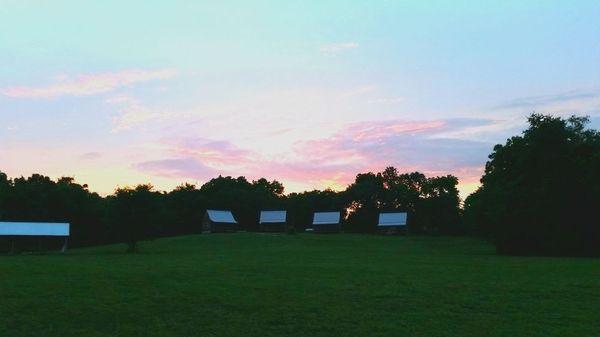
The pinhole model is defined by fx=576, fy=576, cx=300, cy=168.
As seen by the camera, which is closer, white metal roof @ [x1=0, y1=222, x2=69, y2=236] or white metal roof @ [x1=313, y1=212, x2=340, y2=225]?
white metal roof @ [x1=0, y1=222, x2=69, y2=236]

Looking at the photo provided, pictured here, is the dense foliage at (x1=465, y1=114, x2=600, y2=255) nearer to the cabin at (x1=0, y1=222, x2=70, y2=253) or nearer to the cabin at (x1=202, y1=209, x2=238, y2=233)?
the cabin at (x1=0, y1=222, x2=70, y2=253)

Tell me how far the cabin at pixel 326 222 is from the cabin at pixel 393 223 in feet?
26.3

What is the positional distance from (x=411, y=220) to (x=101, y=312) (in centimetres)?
10623


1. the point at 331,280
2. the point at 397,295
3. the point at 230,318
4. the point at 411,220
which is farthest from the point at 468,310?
the point at 411,220

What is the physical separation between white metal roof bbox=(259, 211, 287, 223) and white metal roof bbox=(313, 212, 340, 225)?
7.14 metres

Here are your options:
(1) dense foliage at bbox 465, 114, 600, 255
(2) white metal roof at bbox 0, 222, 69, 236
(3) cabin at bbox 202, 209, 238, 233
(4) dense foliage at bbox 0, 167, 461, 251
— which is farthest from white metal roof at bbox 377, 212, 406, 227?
(2) white metal roof at bbox 0, 222, 69, 236

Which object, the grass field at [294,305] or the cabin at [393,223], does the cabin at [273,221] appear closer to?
the cabin at [393,223]

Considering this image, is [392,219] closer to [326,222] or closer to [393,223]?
[393,223]

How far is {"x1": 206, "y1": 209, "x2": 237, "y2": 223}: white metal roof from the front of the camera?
330ft

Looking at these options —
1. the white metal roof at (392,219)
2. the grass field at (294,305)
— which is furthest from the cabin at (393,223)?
the grass field at (294,305)

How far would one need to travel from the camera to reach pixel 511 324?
13.6 metres

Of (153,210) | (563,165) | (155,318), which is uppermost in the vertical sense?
(563,165)

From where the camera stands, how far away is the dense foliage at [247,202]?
80.9 m

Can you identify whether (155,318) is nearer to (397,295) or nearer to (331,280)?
(397,295)
